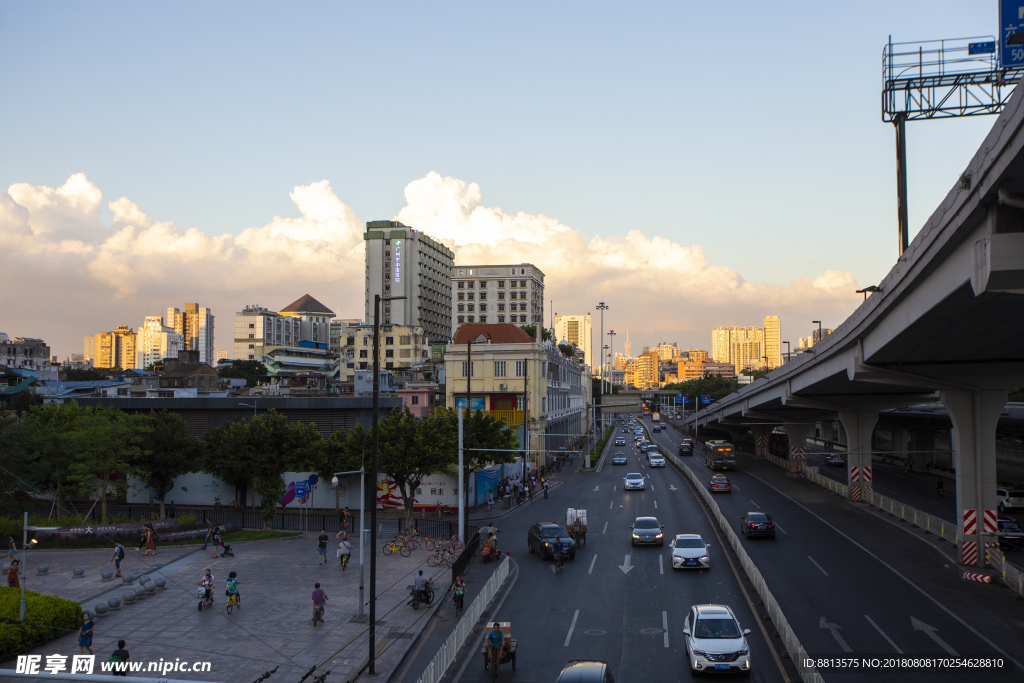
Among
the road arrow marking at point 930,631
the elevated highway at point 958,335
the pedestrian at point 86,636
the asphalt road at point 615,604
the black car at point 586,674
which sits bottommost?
the asphalt road at point 615,604

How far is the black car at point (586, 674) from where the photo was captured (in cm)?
1597

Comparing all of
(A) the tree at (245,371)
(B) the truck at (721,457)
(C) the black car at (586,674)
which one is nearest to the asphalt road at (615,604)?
(C) the black car at (586,674)

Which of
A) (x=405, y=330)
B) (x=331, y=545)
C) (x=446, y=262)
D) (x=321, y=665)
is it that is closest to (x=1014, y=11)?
(x=321, y=665)

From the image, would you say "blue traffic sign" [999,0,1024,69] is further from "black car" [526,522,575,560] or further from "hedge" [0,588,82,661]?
"hedge" [0,588,82,661]

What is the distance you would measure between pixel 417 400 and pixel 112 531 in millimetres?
43423

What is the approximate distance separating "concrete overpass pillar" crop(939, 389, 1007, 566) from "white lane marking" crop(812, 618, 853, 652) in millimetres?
11807

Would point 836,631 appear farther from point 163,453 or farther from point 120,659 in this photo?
point 163,453

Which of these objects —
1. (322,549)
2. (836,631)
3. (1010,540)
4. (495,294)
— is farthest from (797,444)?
(495,294)

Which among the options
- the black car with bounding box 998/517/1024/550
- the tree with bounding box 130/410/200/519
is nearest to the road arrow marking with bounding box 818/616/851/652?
the black car with bounding box 998/517/1024/550

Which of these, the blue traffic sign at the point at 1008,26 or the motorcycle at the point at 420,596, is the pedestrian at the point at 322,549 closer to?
the motorcycle at the point at 420,596

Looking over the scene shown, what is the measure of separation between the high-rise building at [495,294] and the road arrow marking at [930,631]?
441 ft

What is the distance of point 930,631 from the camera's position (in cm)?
2195

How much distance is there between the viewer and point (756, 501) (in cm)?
5175

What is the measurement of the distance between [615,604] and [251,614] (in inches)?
493
